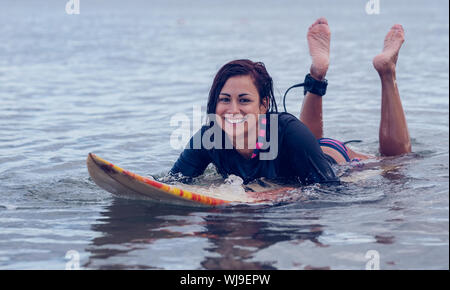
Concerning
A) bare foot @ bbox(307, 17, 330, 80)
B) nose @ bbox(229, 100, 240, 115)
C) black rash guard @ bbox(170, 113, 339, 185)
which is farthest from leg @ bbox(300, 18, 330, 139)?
nose @ bbox(229, 100, 240, 115)

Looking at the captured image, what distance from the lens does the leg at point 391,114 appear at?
22.0 feet

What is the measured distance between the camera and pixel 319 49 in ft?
22.9

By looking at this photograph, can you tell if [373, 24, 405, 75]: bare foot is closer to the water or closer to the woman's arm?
the water

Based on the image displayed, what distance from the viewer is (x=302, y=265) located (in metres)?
4.28

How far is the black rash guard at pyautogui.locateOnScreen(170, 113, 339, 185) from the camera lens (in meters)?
5.57

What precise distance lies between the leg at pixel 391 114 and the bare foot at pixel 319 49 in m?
0.53

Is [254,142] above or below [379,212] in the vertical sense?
above

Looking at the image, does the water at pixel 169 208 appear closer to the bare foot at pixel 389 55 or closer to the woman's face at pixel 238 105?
the woman's face at pixel 238 105

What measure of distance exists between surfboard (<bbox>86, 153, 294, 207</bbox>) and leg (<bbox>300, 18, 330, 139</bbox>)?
55.8 inches

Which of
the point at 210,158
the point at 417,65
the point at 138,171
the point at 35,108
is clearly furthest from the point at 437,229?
the point at 417,65

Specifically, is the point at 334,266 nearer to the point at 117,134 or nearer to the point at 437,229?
the point at 437,229

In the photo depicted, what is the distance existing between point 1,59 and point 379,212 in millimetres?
16637

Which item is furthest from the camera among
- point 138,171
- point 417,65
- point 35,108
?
point 417,65
